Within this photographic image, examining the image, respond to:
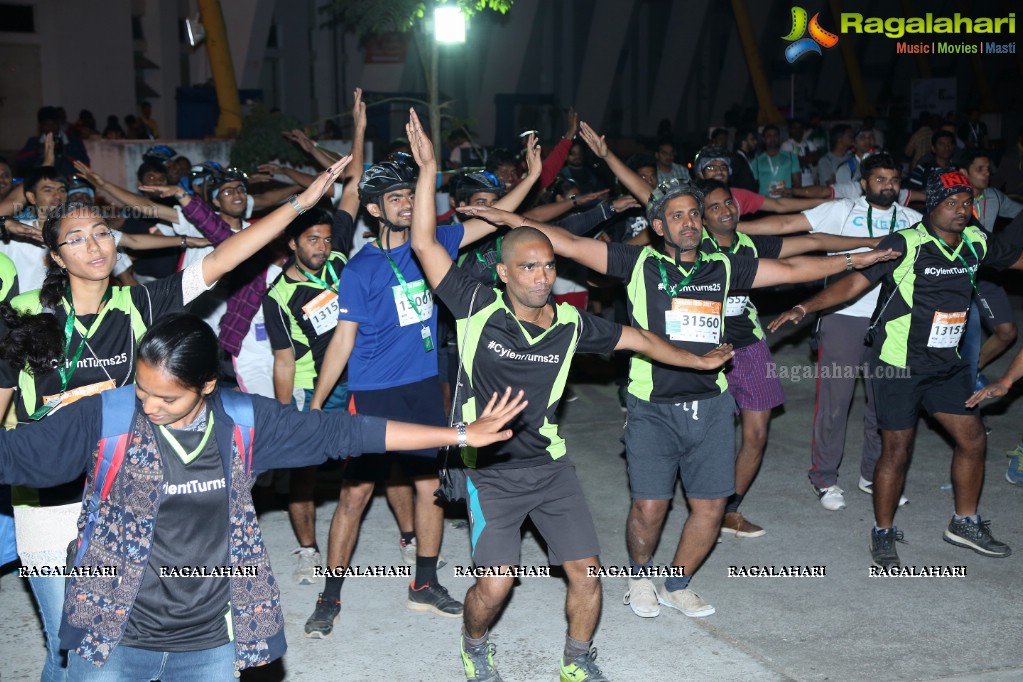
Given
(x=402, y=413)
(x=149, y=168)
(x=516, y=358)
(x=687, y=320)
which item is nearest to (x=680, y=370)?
(x=687, y=320)

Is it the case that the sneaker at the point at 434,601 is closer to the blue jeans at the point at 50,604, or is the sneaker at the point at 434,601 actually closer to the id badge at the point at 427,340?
the id badge at the point at 427,340

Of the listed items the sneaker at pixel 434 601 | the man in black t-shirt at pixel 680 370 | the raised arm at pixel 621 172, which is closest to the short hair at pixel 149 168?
the raised arm at pixel 621 172

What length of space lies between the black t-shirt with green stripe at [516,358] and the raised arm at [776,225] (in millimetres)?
2286

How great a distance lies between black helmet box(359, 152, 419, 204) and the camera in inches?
210

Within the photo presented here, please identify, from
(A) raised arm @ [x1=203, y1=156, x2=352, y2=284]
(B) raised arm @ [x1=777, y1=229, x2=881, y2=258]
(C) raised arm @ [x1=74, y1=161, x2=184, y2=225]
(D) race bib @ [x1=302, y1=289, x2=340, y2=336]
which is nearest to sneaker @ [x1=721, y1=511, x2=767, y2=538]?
(B) raised arm @ [x1=777, y1=229, x2=881, y2=258]

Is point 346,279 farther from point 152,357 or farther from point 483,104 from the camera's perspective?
point 483,104

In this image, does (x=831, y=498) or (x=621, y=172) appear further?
(x=831, y=498)

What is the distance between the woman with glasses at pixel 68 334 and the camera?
151 inches

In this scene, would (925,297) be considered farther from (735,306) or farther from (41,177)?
(41,177)

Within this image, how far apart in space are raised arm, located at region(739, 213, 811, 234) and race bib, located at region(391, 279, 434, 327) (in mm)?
2110

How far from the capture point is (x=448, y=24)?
466 inches

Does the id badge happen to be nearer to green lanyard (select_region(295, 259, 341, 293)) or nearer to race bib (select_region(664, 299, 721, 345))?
green lanyard (select_region(295, 259, 341, 293))

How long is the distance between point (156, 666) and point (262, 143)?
923cm

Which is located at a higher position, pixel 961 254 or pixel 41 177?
pixel 41 177
